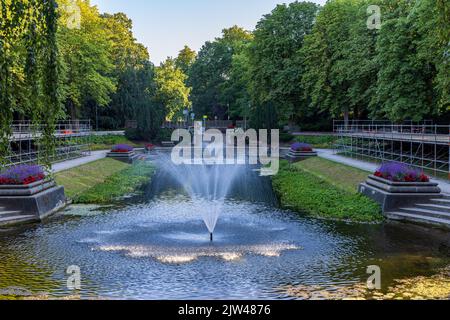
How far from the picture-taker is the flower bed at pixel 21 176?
69.5 ft

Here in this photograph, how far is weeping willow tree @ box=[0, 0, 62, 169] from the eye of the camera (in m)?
9.21

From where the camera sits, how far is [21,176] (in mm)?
21562

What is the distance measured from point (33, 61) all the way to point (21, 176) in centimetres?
1341

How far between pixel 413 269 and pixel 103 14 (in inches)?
3344

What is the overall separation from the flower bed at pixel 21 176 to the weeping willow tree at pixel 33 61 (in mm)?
11967

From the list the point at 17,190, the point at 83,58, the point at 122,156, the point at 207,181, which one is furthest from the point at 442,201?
the point at 83,58

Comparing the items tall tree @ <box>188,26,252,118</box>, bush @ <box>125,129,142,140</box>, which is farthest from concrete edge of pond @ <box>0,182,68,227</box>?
tall tree @ <box>188,26,252,118</box>

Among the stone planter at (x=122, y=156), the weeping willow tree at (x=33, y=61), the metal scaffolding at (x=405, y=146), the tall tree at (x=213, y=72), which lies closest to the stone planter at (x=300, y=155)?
the metal scaffolding at (x=405, y=146)

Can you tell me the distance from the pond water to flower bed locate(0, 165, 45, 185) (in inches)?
82.0

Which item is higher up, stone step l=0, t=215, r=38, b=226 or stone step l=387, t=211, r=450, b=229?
stone step l=0, t=215, r=38, b=226

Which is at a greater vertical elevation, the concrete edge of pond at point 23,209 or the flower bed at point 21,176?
the flower bed at point 21,176

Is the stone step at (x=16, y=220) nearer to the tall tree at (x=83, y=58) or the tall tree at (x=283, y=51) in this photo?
the tall tree at (x=83, y=58)

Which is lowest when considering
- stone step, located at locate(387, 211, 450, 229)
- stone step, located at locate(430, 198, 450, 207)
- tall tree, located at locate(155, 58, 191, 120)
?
stone step, located at locate(387, 211, 450, 229)
